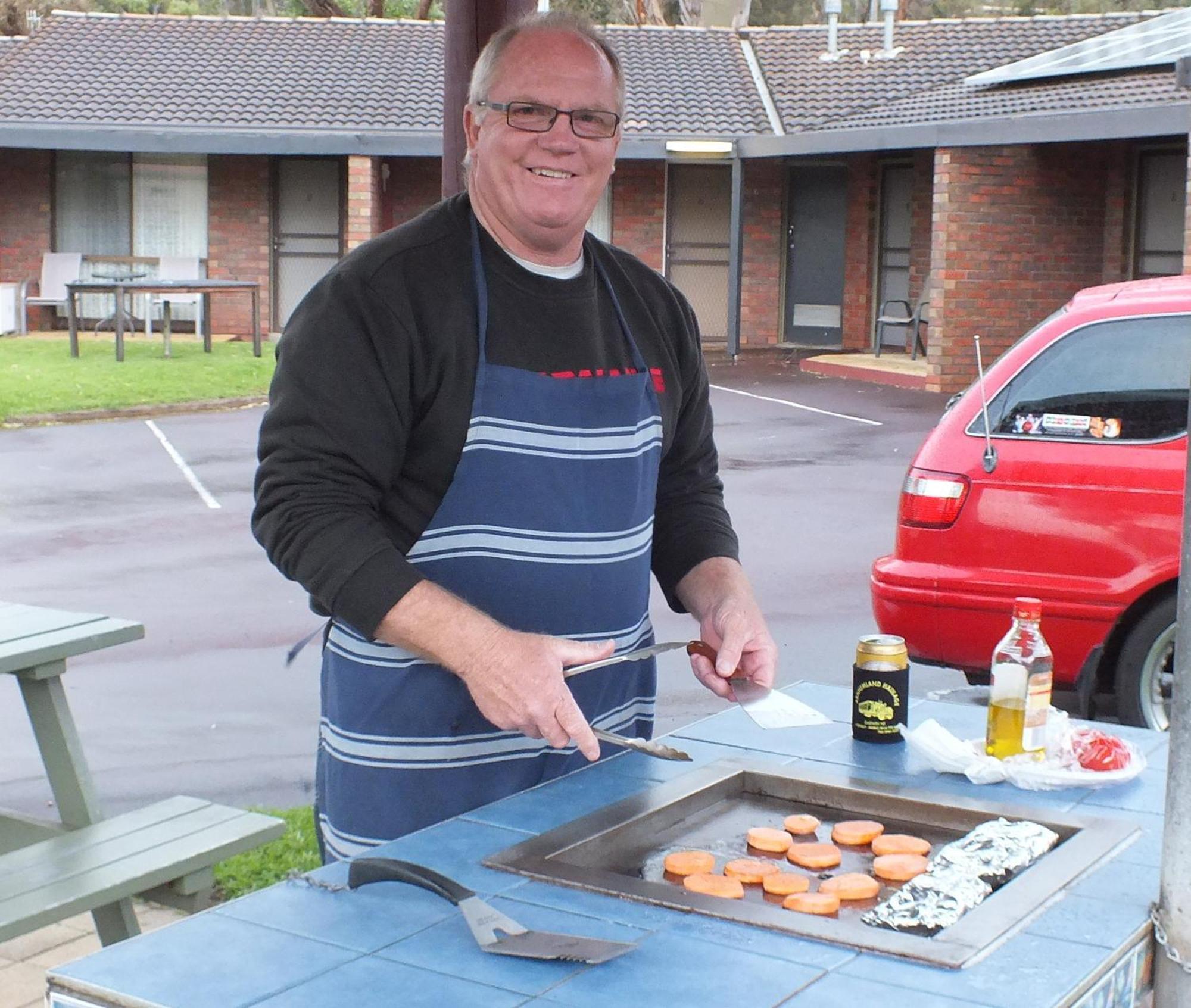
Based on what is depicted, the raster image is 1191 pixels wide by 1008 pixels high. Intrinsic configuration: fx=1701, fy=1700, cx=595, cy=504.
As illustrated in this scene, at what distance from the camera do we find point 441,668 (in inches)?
110

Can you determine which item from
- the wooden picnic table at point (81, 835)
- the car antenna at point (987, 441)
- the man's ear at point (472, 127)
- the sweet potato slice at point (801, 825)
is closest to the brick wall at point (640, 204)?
the car antenna at point (987, 441)

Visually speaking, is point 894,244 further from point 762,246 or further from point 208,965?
point 208,965

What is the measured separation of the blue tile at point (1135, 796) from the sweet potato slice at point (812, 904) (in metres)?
0.61

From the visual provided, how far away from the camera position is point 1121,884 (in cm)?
223

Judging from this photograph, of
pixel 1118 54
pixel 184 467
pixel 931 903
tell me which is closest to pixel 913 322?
pixel 1118 54

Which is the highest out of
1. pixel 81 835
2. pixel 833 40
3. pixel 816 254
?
pixel 833 40

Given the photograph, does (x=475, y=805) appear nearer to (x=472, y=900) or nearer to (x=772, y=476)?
(x=472, y=900)

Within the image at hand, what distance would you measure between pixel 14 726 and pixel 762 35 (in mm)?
24707

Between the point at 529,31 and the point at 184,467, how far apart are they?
12259mm

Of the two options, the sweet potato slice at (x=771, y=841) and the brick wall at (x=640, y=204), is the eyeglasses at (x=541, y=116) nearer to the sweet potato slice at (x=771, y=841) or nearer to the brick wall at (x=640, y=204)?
the sweet potato slice at (x=771, y=841)

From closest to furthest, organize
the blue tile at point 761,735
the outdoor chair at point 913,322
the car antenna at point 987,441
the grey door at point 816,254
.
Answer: the blue tile at point 761,735
the car antenna at point 987,441
the outdoor chair at point 913,322
the grey door at point 816,254

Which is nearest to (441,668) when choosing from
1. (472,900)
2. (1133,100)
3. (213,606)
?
(472,900)

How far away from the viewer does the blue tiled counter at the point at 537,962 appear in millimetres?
1824

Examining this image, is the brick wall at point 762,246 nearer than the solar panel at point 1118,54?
No
